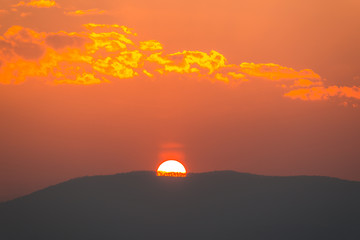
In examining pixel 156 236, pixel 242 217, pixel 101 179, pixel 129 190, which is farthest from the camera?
pixel 101 179

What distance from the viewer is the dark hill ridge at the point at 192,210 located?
16062cm

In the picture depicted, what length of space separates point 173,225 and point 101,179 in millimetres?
45582

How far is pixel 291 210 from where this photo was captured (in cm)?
16988

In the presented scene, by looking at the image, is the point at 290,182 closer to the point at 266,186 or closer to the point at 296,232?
the point at 266,186

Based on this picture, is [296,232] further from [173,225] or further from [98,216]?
[98,216]

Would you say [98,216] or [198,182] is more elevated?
[198,182]

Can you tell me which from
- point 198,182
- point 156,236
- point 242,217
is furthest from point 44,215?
point 242,217

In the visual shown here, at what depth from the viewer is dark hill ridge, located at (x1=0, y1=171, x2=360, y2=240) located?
160625mm

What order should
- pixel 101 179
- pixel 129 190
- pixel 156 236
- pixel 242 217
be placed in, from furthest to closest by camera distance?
pixel 101 179
pixel 129 190
pixel 242 217
pixel 156 236

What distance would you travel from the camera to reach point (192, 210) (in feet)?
563

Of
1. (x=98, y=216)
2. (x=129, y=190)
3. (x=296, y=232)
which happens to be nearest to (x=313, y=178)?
(x=296, y=232)

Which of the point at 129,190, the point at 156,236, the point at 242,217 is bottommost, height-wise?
the point at 156,236

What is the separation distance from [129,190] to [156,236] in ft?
90.6

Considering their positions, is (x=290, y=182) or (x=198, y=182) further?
(x=198, y=182)
